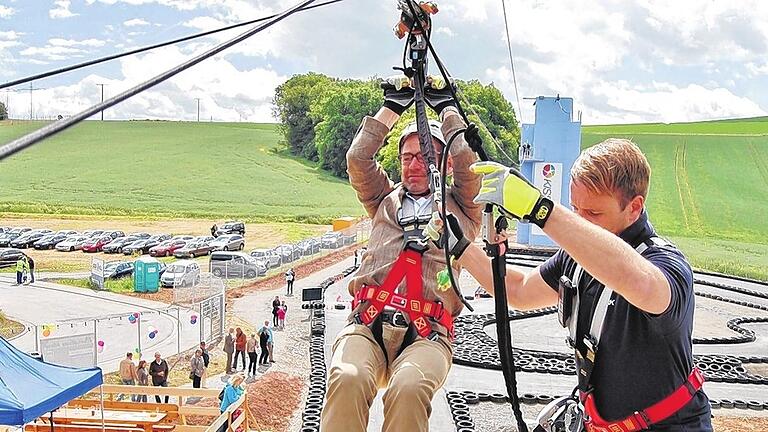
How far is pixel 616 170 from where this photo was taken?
247 centimetres

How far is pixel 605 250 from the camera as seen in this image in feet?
7.06

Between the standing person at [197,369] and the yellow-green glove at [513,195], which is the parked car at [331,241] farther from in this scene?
the yellow-green glove at [513,195]

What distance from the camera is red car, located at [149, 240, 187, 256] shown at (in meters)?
35.4

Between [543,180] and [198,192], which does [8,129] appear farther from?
[198,192]

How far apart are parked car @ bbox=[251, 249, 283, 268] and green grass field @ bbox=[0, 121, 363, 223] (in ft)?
57.7

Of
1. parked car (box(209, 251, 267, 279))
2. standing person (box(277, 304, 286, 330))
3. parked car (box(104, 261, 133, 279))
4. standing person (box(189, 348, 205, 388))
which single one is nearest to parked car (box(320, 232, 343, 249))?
parked car (box(209, 251, 267, 279))

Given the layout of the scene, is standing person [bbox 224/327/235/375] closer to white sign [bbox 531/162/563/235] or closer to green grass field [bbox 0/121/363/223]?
white sign [bbox 531/162/563/235]

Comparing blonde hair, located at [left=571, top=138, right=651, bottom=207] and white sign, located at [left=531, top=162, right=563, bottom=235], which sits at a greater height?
blonde hair, located at [left=571, top=138, right=651, bottom=207]

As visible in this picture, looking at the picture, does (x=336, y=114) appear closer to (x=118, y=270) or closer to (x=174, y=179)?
(x=174, y=179)

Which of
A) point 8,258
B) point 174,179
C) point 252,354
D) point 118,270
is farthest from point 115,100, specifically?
point 174,179

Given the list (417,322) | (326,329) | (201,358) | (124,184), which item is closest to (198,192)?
(124,184)

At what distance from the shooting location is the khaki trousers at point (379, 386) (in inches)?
130

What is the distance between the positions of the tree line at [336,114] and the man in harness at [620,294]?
30.2 meters

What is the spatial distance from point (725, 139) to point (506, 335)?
226ft
